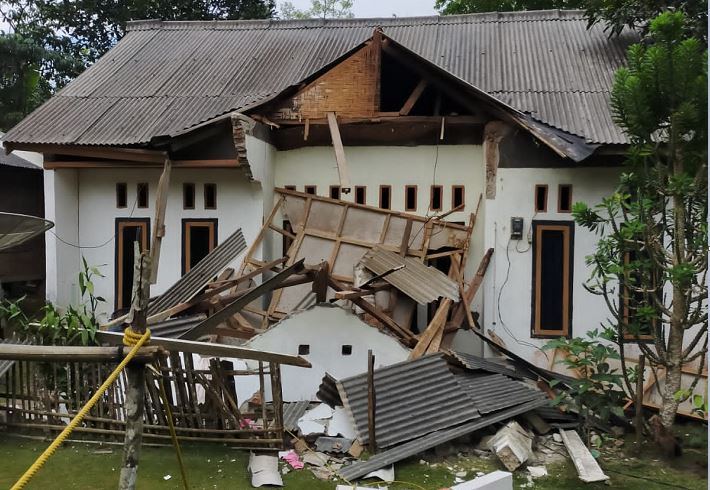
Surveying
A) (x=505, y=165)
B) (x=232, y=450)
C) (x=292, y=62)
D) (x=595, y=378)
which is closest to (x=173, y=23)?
(x=292, y=62)

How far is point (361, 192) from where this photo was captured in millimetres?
10562

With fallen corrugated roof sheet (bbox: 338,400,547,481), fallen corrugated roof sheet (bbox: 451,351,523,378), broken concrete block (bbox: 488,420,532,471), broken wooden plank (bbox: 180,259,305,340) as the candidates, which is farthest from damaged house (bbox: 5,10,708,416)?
broken concrete block (bbox: 488,420,532,471)

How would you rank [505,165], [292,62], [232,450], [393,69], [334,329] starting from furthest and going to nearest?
[292,62]
[393,69]
[505,165]
[334,329]
[232,450]

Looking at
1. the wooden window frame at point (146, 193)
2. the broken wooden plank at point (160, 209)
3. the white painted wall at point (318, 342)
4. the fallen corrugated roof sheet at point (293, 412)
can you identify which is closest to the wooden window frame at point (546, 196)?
the white painted wall at point (318, 342)

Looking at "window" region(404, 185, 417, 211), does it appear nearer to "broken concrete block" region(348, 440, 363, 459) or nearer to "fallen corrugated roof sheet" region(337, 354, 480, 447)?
"fallen corrugated roof sheet" region(337, 354, 480, 447)

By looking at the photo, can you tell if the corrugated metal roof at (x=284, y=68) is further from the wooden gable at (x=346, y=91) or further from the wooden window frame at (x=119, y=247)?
the wooden window frame at (x=119, y=247)

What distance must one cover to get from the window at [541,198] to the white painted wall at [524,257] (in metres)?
0.07

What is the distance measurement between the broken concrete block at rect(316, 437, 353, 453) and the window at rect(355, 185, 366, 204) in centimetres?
477

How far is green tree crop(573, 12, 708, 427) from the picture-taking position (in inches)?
247

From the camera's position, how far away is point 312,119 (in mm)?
9953

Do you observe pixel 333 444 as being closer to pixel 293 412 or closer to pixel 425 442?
pixel 293 412

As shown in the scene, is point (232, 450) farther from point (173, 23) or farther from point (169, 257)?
point (173, 23)

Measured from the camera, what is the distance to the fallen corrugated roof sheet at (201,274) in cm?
901

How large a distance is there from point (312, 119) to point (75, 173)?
4.61 m
